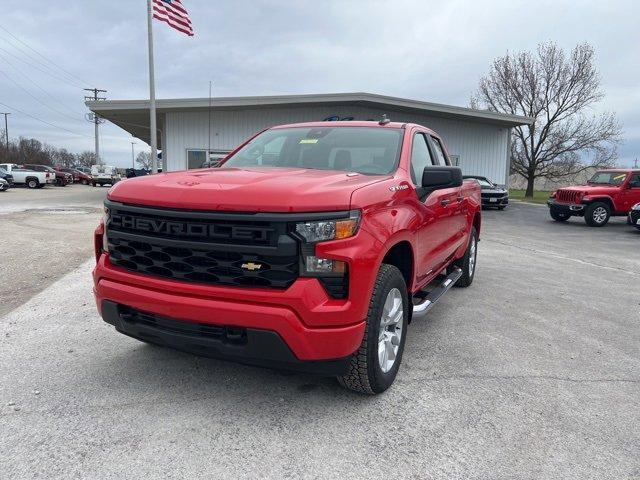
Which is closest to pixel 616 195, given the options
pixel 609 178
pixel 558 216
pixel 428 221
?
pixel 609 178

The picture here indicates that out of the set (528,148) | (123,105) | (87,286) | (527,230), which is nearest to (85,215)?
(123,105)

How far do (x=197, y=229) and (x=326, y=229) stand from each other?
732mm

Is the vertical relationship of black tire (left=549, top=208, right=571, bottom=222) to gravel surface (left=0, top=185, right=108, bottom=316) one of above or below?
above

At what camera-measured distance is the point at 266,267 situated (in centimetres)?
259

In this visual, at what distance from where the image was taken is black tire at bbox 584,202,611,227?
53.7 ft

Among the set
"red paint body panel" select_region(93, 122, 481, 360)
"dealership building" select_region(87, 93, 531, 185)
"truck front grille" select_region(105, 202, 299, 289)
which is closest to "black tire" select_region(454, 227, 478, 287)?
"red paint body panel" select_region(93, 122, 481, 360)

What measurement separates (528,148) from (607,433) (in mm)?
34359

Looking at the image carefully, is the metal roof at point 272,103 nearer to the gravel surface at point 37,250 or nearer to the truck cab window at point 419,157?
the gravel surface at point 37,250

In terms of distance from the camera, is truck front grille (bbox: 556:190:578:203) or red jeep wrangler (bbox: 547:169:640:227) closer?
red jeep wrangler (bbox: 547:169:640:227)

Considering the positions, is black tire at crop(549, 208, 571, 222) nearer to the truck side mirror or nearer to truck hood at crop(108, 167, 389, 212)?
the truck side mirror

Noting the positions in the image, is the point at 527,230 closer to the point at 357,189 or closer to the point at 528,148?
the point at 357,189

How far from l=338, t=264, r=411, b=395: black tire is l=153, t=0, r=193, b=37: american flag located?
16.1 metres

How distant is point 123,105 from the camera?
19.6 meters

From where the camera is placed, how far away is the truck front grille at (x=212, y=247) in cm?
256
